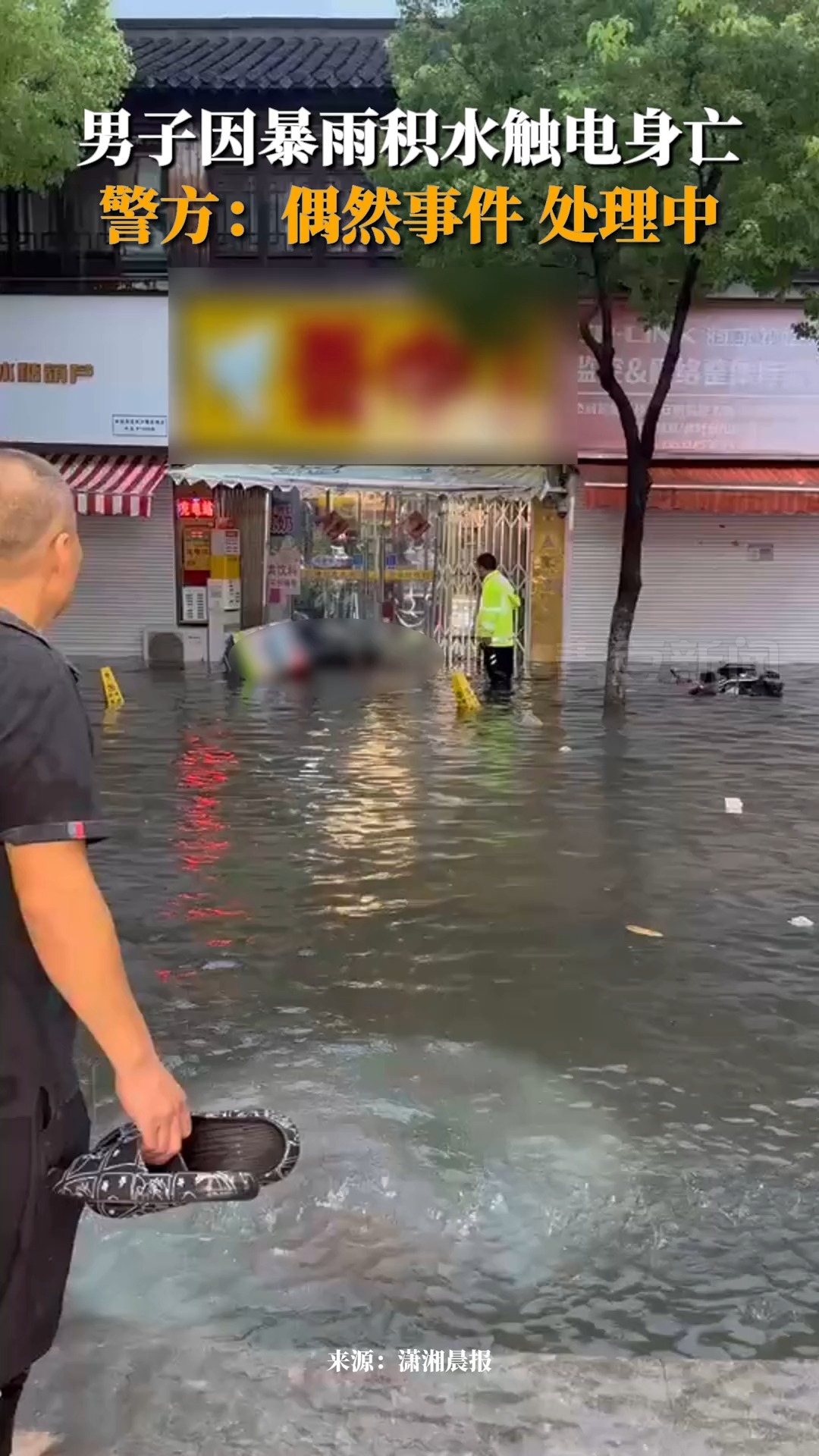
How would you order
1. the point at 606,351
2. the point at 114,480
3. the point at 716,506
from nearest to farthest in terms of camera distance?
the point at 606,351, the point at 716,506, the point at 114,480

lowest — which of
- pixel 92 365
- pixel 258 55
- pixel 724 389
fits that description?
pixel 724 389

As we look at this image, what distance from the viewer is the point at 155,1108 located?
221 cm

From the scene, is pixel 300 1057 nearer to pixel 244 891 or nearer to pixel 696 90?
pixel 244 891

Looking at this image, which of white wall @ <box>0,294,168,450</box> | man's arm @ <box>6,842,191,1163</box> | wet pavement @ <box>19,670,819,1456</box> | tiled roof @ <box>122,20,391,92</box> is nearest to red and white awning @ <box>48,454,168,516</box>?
white wall @ <box>0,294,168,450</box>

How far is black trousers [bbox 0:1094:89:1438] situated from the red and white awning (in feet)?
49.5

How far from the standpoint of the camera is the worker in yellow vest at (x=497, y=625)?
51.1 feet

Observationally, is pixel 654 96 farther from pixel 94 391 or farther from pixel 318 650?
pixel 94 391

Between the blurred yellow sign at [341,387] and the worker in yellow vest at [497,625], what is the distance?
8.93 feet

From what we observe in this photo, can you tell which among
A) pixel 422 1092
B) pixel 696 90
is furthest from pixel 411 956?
pixel 696 90

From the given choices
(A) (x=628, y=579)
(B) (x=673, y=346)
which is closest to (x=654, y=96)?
(B) (x=673, y=346)

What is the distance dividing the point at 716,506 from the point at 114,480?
778cm

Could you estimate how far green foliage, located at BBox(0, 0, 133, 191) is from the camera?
12664mm

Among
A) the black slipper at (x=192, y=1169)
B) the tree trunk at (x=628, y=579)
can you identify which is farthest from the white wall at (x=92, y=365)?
the black slipper at (x=192, y=1169)

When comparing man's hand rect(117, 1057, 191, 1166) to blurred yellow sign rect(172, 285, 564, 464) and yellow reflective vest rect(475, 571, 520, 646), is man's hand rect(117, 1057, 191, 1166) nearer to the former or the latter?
yellow reflective vest rect(475, 571, 520, 646)
